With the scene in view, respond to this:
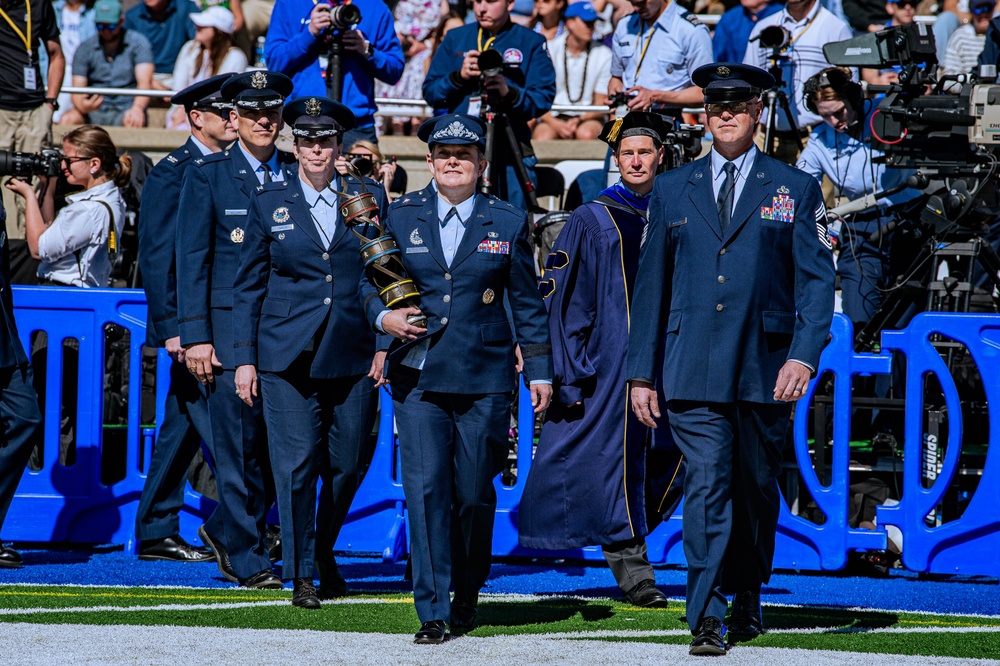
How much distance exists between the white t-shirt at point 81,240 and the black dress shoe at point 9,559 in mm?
2121

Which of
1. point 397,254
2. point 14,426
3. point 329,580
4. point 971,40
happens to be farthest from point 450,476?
point 971,40

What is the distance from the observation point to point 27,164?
8.16m

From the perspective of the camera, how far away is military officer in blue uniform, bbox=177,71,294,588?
7.05 meters

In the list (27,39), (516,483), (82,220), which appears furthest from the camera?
(27,39)

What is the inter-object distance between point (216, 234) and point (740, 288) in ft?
8.98

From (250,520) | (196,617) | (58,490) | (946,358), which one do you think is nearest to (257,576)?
(250,520)

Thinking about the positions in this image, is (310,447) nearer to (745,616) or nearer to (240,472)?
(240,472)

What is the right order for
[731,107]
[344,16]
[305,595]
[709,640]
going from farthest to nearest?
[344,16] → [305,595] → [731,107] → [709,640]

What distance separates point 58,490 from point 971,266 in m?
5.16

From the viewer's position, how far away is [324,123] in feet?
21.3

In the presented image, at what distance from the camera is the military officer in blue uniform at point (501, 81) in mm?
9852

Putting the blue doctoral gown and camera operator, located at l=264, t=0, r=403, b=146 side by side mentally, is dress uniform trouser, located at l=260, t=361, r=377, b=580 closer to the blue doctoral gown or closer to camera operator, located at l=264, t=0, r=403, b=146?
the blue doctoral gown

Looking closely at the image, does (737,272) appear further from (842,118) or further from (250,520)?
(842,118)

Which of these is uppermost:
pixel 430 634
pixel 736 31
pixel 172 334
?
pixel 736 31
